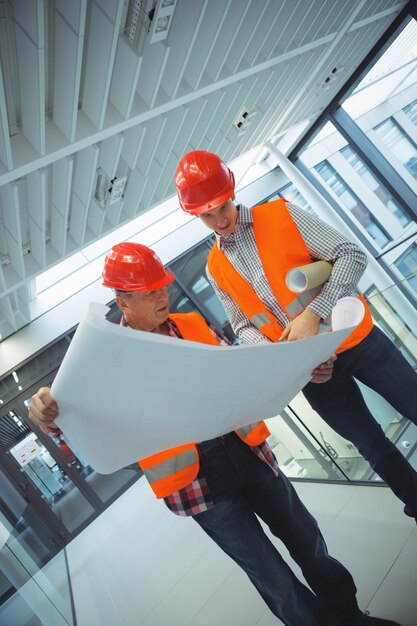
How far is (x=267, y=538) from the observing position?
179 cm

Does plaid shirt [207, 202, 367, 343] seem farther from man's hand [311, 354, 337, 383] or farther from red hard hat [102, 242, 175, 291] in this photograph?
red hard hat [102, 242, 175, 291]

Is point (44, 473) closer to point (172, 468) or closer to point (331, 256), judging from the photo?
point (172, 468)

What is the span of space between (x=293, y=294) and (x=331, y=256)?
0.17 metres

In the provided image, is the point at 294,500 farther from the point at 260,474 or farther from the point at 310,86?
the point at 310,86

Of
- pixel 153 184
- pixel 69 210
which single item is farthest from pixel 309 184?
pixel 69 210

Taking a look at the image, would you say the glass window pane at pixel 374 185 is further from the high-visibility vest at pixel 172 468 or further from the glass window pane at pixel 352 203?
the high-visibility vest at pixel 172 468

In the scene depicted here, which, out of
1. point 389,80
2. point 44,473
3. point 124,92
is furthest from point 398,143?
point 44,473

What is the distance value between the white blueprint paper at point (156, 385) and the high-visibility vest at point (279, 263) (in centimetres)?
39

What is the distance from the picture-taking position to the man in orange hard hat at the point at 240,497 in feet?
5.63

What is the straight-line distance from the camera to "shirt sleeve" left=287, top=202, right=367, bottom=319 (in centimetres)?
170

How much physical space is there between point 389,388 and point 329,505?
4.28ft

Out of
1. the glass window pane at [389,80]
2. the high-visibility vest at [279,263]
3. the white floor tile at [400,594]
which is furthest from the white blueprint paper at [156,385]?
the glass window pane at [389,80]

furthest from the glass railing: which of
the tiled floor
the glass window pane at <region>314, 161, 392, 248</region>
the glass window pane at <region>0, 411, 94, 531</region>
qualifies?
the glass window pane at <region>314, 161, 392, 248</region>

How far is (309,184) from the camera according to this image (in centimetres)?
838
